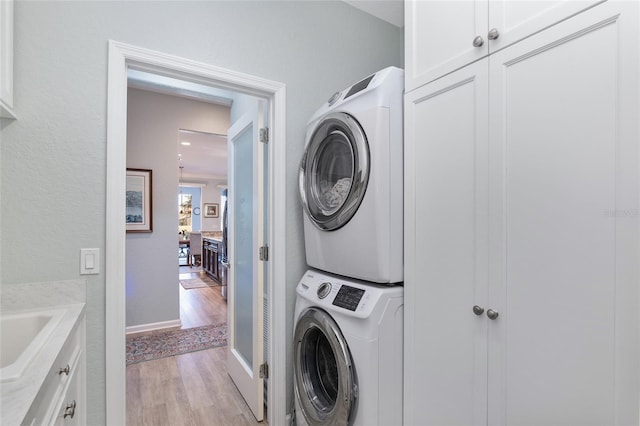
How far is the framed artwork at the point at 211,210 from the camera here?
10742 mm

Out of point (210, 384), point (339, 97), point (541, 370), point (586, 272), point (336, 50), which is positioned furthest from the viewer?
point (210, 384)

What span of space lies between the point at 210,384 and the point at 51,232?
1730mm

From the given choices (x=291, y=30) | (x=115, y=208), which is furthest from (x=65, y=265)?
(x=291, y=30)

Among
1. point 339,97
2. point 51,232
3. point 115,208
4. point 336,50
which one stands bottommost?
point 51,232

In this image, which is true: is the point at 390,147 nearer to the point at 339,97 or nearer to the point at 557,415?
the point at 339,97

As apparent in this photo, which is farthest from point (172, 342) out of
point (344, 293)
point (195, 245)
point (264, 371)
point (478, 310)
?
point (195, 245)

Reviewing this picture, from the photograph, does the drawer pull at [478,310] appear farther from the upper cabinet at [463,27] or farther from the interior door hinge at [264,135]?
the interior door hinge at [264,135]

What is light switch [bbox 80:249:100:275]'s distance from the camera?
139 cm

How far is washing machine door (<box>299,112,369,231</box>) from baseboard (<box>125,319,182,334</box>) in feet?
9.43

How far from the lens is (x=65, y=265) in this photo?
4.50ft

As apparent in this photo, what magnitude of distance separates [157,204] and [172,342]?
1.54 meters

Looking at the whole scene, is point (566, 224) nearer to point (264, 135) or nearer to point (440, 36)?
point (440, 36)

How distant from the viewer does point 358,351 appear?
1353 mm

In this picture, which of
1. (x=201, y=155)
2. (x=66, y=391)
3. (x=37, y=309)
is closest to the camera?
(x=66, y=391)
